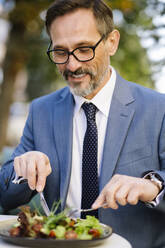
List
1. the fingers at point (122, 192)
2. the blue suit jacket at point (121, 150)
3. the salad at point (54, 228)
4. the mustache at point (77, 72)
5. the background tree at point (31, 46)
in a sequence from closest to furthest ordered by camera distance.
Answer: the salad at point (54, 228) → the fingers at point (122, 192) → the blue suit jacket at point (121, 150) → the mustache at point (77, 72) → the background tree at point (31, 46)

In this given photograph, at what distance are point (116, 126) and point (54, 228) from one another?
974 millimetres

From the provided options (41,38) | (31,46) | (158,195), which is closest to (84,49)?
(158,195)

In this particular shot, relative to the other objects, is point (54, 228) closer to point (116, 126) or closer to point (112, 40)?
point (116, 126)

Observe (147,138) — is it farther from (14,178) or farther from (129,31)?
(129,31)

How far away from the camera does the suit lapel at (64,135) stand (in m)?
2.44

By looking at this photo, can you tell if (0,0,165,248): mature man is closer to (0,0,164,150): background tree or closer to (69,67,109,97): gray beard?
(69,67,109,97): gray beard

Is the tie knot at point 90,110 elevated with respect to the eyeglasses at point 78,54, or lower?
lower

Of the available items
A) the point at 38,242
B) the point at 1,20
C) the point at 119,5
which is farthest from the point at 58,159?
the point at 1,20

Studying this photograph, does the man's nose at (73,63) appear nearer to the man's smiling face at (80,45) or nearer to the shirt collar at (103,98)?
the man's smiling face at (80,45)

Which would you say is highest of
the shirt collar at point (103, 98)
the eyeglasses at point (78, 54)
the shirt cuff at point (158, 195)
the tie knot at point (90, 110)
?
the eyeglasses at point (78, 54)

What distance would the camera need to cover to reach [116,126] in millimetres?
2430

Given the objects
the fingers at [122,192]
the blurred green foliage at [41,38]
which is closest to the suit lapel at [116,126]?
the fingers at [122,192]

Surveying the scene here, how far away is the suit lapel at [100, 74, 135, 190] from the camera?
2307 mm

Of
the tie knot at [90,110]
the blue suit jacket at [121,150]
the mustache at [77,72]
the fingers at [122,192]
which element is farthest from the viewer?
the tie knot at [90,110]
